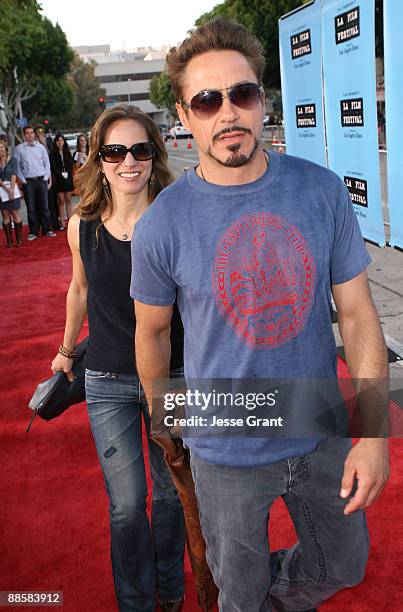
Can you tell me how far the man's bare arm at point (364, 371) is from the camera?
1.99m

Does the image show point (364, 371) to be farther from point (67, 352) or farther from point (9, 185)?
point (9, 185)

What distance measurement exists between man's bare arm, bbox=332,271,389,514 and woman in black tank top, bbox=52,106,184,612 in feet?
2.49

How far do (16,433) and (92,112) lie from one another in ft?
345

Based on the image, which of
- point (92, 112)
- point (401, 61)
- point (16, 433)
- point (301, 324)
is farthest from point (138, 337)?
point (92, 112)

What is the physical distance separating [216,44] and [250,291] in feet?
2.59

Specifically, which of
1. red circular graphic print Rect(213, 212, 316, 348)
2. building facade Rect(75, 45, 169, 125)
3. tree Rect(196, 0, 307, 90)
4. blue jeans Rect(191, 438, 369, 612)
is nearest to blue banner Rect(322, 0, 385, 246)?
red circular graphic print Rect(213, 212, 316, 348)

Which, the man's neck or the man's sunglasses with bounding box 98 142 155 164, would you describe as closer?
the man's neck

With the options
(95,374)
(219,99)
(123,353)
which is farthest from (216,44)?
(95,374)

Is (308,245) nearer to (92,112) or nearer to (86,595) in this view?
(86,595)

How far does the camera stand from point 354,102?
7.52 meters

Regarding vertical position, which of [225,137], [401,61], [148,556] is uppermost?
[401,61]

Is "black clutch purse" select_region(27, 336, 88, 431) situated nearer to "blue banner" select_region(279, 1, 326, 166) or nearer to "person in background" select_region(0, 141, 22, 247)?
"blue banner" select_region(279, 1, 326, 166)

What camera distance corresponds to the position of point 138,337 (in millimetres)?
2314

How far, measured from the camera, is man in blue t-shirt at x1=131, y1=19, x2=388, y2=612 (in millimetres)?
2010
